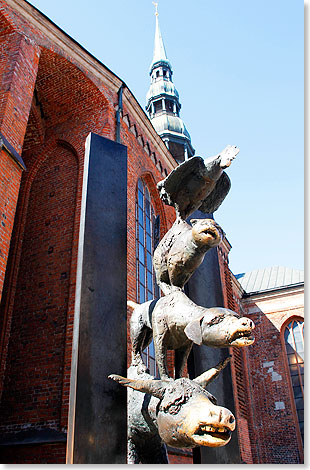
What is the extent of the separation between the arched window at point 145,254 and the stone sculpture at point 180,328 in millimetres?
6909

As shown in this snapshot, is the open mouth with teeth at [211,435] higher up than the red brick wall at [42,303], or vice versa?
the red brick wall at [42,303]

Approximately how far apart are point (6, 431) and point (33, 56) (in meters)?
7.30

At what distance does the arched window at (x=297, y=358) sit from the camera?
711 inches

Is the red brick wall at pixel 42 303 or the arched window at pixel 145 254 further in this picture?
the arched window at pixel 145 254

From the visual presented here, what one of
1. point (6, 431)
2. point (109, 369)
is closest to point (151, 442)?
point (109, 369)

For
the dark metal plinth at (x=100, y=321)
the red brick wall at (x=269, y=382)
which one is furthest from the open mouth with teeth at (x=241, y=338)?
the red brick wall at (x=269, y=382)

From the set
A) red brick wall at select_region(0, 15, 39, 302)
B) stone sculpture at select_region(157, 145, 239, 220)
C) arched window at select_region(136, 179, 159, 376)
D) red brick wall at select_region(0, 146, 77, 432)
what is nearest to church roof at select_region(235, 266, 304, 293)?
arched window at select_region(136, 179, 159, 376)

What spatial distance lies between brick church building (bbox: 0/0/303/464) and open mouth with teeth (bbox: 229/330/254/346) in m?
1.40

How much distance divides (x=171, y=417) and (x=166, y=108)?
2269 cm

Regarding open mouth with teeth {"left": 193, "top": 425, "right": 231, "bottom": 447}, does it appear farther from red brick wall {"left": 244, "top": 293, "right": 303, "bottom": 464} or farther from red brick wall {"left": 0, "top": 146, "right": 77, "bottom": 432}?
red brick wall {"left": 244, "top": 293, "right": 303, "bottom": 464}

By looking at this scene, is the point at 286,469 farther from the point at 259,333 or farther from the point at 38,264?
the point at 259,333

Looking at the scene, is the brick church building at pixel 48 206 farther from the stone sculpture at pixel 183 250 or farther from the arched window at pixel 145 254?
the stone sculpture at pixel 183 250

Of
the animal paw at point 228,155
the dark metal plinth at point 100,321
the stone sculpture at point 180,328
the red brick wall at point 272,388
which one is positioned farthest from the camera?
the red brick wall at point 272,388

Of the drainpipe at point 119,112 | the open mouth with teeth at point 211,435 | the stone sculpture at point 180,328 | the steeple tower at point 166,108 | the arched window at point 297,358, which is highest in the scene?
the steeple tower at point 166,108
